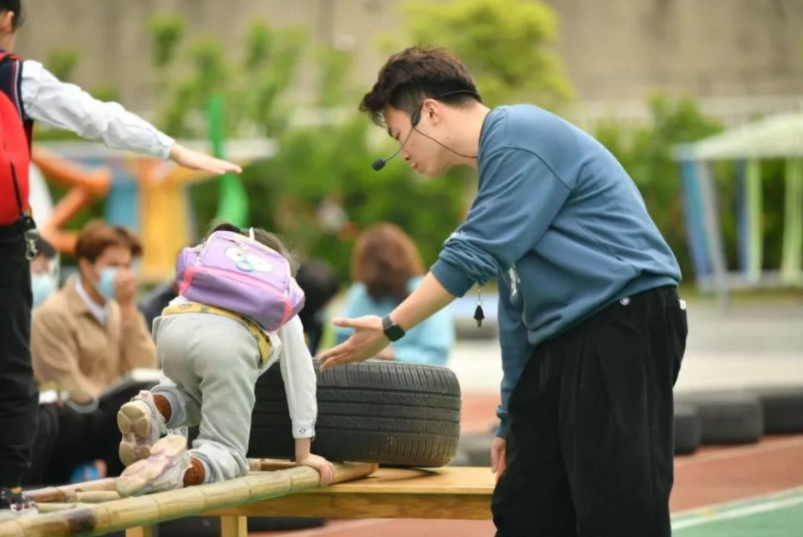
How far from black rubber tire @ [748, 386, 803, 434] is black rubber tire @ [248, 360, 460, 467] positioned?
6048mm

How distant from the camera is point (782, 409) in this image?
1158cm

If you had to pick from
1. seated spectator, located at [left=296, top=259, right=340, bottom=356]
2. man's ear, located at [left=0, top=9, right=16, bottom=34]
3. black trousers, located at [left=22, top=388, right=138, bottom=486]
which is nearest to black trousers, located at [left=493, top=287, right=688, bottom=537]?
man's ear, located at [left=0, top=9, right=16, bottom=34]

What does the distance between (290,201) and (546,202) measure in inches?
1227

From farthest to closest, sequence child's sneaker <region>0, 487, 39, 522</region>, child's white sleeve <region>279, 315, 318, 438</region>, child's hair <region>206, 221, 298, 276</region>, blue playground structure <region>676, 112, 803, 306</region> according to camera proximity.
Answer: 1. blue playground structure <region>676, 112, 803, 306</region>
2. child's hair <region>206, 221, 298, 276</region>
3. child's white sleeve <region>279, 315, 318, 438</region>
4. child's sneaker <region>0, 487, 39, 522</region>

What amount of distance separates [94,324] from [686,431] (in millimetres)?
3897

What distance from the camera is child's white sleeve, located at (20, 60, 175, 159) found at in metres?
5.84

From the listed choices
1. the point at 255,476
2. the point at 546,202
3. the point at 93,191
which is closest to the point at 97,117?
the point at 255,476

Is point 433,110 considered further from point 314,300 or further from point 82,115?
point 314,300

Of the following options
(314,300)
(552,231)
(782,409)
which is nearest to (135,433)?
(552,231)

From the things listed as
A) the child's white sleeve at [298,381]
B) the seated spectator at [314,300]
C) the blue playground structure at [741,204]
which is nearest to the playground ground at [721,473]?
the seated spectator at [314,300]

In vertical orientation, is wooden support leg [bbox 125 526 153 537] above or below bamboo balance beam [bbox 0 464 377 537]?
below

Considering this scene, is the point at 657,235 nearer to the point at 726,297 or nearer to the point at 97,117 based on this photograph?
the point at 97,117

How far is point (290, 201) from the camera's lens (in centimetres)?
3547

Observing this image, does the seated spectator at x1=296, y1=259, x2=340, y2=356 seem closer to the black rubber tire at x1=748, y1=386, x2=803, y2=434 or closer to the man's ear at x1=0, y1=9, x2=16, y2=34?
the black rubber tire at x1=748, y1=386, x2=803, y2=434
